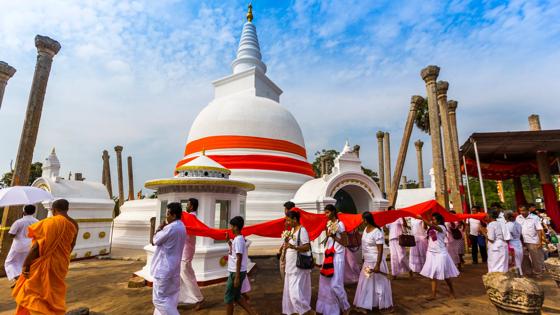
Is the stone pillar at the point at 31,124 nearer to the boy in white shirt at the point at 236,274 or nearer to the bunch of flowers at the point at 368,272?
the boy in white shirt at the point at 236,274

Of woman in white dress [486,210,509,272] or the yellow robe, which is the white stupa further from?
the yellow robe

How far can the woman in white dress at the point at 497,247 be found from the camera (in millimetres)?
6484

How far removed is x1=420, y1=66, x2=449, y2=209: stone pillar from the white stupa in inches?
252

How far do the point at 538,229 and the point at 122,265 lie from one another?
13.0 metres

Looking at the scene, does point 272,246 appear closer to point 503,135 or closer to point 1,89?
point 503,135

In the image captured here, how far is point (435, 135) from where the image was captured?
11367 mm

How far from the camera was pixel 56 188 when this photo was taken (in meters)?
11.7

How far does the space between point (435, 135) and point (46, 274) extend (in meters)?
12.2

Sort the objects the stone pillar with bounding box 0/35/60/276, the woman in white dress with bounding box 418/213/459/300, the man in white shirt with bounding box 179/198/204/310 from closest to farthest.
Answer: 1. the man in white shirt with bounding box 179/198/204/310
2. the woman in white dress with bounding box 418/213/459/300
3. the stone pillar with bounding box 0/35/60/276

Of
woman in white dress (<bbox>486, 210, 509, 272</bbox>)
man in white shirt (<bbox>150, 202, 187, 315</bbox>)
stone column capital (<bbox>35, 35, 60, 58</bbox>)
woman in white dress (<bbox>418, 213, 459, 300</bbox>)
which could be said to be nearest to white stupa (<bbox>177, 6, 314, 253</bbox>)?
stone column capital (<bbox>35, 35, 60, 58</bbox>)

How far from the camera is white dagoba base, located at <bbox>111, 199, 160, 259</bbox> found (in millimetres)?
13281

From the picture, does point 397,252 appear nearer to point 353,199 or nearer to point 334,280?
point 353,199

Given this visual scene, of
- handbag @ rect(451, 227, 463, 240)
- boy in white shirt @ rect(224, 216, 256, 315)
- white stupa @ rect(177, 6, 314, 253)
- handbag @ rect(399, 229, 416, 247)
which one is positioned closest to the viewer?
boy in white shirt @ rect(224, 216, 256, 315)

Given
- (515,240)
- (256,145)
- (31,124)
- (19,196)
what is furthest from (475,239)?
(31,124)
